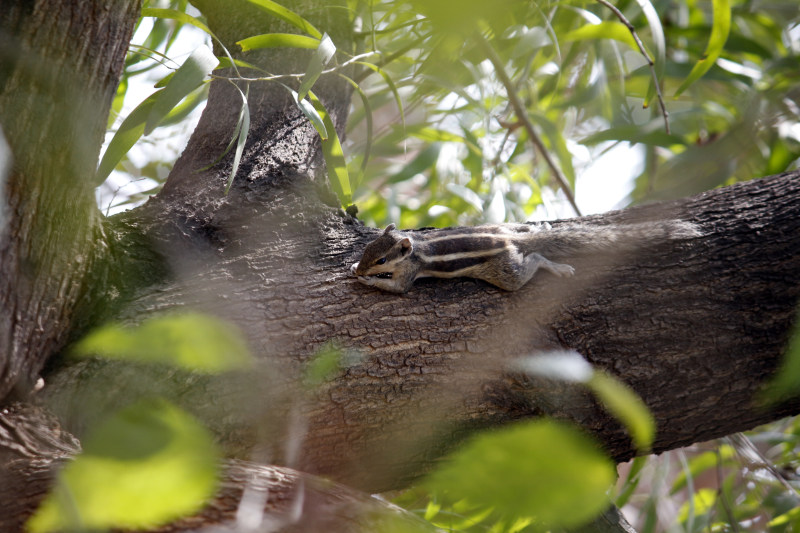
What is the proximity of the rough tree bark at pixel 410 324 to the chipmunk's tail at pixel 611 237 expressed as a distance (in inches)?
1.1

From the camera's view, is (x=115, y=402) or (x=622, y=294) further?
(x=622, y=294)

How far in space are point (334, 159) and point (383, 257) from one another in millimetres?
340

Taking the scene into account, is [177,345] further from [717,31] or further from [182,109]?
[717,31]

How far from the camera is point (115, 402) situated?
120 centimetres

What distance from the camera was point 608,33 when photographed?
1888 mm

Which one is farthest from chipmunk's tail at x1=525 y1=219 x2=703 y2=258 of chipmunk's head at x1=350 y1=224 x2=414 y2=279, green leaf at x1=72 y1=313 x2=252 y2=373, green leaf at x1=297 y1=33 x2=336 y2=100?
green leaf at x1=72 y1=313 x2=252 y2=373

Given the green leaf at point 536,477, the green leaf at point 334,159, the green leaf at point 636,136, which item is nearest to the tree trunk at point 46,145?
the green leaf at point 334,159

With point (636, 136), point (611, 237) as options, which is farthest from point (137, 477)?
point (636, 136)

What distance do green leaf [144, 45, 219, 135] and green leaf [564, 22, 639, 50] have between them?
1233 mm

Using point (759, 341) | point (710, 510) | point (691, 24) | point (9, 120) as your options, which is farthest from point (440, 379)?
point (691, 24)

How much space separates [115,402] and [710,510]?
7.63 ft

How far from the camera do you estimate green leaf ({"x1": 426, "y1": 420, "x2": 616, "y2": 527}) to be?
1.13 ft

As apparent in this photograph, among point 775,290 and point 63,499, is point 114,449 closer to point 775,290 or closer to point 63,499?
point 63,499

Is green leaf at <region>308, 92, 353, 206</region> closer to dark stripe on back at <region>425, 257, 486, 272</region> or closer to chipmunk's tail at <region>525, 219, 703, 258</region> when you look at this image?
dark stripe on back at <region>425, 257, 486, 272</region>
